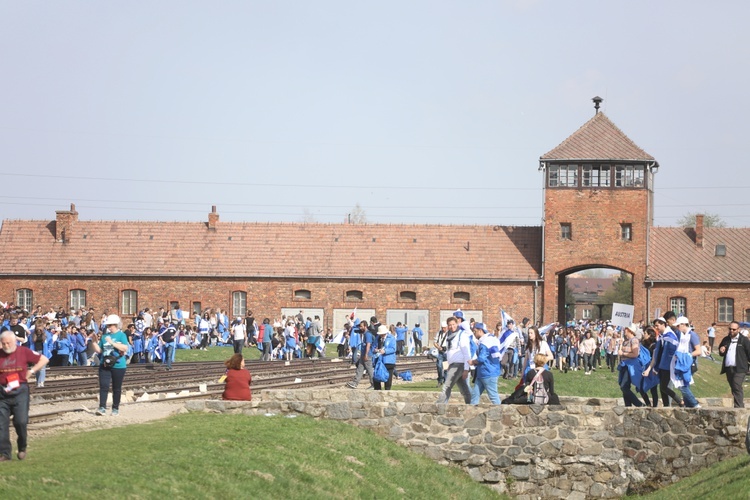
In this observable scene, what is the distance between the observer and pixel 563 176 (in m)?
60.2

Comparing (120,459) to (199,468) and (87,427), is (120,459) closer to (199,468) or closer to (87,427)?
(199,468)

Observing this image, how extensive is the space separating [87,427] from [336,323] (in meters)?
42.4

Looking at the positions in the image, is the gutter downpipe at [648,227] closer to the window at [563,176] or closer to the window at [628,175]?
the window at [628,175]

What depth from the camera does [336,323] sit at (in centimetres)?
6028

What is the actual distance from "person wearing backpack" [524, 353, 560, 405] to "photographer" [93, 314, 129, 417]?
676 centimetres

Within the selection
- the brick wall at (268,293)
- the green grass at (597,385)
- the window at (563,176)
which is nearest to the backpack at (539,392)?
the green grass at (597,385)

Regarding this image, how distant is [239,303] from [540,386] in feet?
139

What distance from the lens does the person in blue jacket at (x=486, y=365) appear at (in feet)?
69.5

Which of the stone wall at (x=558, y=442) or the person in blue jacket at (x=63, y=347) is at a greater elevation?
the person in blue jacket at (x=63, y=347)

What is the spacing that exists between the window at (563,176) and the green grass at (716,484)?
42.6 metres

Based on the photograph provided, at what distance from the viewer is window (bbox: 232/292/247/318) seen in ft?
199

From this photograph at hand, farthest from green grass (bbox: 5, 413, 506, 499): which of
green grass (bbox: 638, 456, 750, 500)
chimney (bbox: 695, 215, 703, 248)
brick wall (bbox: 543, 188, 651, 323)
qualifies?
chimney (bbox: 695, 215, 703, 248)

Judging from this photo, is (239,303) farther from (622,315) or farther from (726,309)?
(622,315)

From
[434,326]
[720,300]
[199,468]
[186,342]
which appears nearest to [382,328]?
[199,468]
